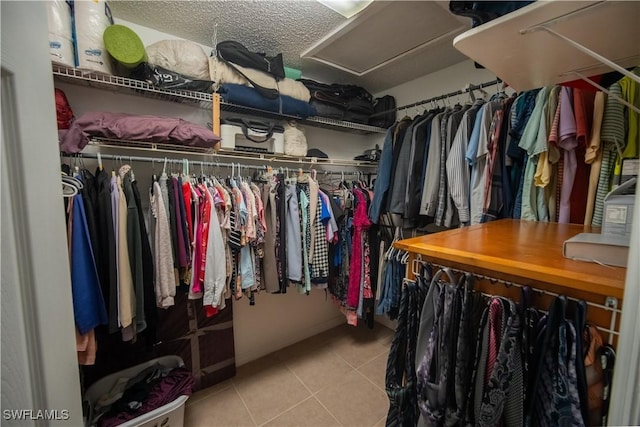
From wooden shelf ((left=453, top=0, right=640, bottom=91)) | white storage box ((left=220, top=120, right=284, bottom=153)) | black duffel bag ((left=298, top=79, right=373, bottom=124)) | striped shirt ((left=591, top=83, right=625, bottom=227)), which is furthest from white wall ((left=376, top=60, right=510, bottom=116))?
white storage box ((left=220, top=120, right=284, bottom=153))

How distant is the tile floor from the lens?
153 centimetres

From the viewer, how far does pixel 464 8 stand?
0.67 metres

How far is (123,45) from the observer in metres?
1.17

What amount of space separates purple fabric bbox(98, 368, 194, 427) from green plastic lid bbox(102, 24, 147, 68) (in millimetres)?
1653

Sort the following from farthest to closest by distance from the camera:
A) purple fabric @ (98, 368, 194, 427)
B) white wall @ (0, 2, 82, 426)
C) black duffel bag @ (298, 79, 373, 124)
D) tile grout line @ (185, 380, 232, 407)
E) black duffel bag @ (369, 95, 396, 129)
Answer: black duffel bag @ (369, 95, 396, 129), black duffel bag @ (298, 79, 373, 124), tile grout line @ (185, 380, 232, 407), purple fabric @ (98, 368, 194, 427), white wall @ (0, 2, 82, 426)

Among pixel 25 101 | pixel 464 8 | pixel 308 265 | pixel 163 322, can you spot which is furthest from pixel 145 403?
pixel 464 8

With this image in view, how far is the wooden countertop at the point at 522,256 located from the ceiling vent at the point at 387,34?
1068 mm

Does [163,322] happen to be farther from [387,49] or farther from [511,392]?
[387,49]

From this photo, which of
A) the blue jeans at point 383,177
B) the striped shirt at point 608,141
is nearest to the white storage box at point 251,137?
the blue jeans at point 383,177

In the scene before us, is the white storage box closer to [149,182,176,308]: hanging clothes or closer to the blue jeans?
[149,182,176,308]: hanging clothes

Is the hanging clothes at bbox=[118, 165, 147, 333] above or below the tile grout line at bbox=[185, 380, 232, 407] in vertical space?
above

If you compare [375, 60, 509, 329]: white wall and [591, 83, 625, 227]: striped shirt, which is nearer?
[591, 83, 625, 227]: striped shirt

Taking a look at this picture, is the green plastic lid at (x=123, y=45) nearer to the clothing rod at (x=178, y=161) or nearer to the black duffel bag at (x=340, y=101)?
the clothing rod at (x=178, y=161)

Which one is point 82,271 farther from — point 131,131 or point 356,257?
point 356,257
